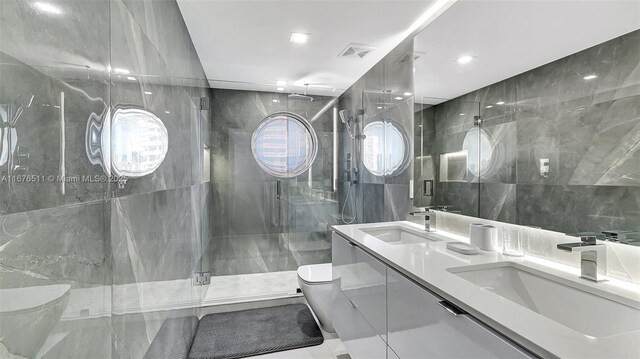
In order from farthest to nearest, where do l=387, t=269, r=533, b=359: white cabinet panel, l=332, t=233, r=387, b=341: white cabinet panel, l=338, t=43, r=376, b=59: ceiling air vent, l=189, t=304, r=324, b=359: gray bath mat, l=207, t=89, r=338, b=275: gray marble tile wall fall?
l=207, t=89, r=338, b=275: gray marble tile wall, l=338, t=43, r=376, b=59: ceiling air vent, l=189, t=304, r=324, b=359: gray bath mat, l=332, t=233, r=387, b=341: white cabinet panel, l=387, t=269, r=533, b=359: white cabinet panel

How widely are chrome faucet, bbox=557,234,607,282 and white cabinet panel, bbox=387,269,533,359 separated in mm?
463

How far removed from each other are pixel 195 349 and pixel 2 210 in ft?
6.86

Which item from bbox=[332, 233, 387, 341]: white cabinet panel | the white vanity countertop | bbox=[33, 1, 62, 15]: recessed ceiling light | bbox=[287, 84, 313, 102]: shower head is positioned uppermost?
bbox=[287, 84, 313, 102]: shower head

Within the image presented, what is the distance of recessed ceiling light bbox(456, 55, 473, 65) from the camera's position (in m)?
1.62

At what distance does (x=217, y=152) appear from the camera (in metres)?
3.48

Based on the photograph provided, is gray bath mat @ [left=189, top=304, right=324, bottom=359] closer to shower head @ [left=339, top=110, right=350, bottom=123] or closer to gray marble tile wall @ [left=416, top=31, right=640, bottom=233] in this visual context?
gray marble tile wall @ [left=416, top=31, right=640, bottom=233]

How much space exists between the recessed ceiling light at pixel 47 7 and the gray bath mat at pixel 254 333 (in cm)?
220

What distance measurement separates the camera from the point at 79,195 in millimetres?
736

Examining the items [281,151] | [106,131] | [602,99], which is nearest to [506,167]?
[602,99]

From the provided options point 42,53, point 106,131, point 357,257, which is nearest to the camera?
point 42,53

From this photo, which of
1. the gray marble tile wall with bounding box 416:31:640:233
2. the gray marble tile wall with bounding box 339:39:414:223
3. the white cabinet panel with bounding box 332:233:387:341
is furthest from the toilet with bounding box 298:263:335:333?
the gray marble tile wall with bounding box 416:31:640:233

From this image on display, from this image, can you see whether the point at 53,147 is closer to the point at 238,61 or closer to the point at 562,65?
the point at 562,65

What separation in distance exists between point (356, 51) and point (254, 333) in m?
2.54

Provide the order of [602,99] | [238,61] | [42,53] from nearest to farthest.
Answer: [42,53] < [602,99] < [238,61]
